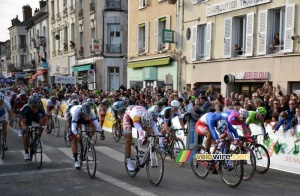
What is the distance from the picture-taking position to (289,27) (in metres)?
13.6

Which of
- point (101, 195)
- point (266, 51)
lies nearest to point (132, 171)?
point (101, 195)

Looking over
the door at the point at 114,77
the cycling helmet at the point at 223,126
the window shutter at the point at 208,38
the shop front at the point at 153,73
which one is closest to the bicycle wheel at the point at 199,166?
the cycling helmet at the point at 223,126

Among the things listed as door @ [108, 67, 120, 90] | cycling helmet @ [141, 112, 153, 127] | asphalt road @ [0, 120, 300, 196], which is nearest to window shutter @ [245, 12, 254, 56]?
asphalt road @ [0, 120, 300, 196]

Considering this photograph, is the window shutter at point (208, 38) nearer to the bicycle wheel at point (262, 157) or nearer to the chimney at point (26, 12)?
the bicycle wheel at point (262, 157)

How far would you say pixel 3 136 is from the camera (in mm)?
9281

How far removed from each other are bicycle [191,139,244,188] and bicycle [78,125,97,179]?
2171 mm

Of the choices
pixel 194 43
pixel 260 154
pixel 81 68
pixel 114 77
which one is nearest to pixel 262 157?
pixel 260 154

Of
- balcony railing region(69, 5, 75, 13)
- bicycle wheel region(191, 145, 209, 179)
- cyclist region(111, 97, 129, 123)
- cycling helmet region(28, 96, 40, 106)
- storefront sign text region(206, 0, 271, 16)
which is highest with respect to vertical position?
balcony railing region(69, 5, 75, 13)

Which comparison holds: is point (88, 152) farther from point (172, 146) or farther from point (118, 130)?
point (118, 130)

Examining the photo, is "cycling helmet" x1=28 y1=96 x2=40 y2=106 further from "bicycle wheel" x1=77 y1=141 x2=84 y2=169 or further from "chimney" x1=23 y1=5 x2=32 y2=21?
"chimney" x1=23 y1=5 x2=32 y2=21

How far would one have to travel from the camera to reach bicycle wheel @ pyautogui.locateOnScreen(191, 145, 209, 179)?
7250mm

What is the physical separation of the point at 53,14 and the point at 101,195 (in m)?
39.1

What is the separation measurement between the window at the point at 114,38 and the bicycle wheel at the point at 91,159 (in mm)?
22743

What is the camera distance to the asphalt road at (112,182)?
6336mm
